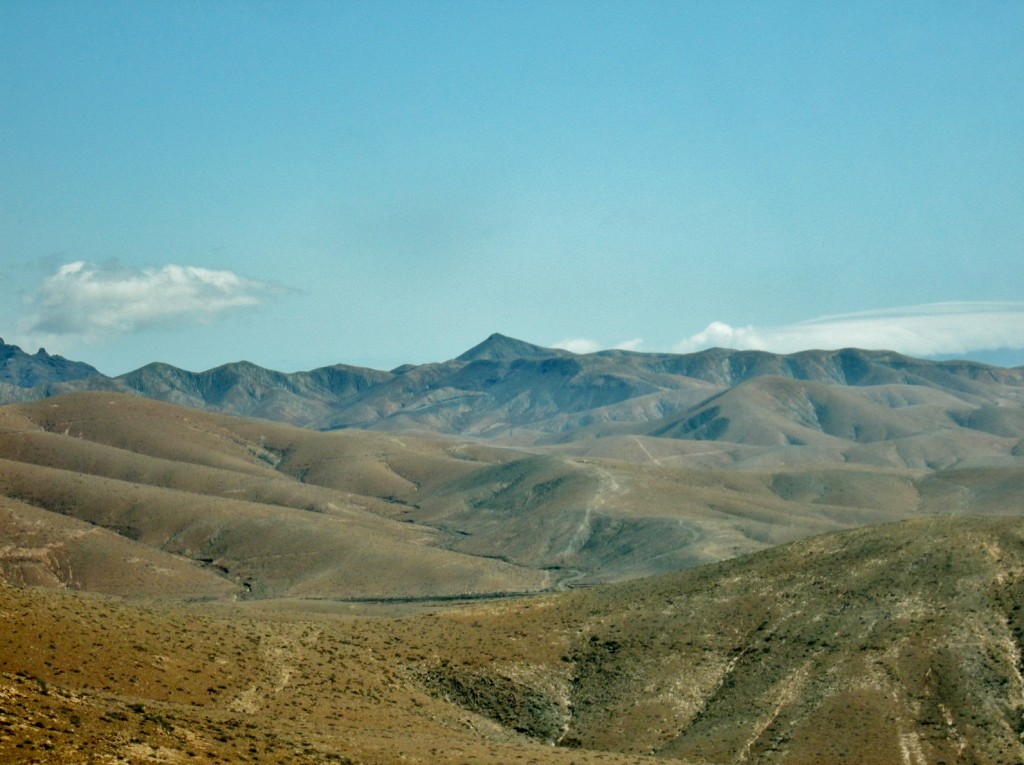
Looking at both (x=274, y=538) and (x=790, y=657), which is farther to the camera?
(x=274, y=538)

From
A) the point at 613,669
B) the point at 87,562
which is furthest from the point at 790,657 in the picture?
the point at 87,562

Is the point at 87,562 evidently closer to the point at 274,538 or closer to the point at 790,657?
the point at 274,538

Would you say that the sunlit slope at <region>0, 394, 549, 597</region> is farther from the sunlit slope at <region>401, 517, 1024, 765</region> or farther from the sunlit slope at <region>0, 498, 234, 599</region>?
the sunlit slope at <region>401, 517, 1024, 765</region>

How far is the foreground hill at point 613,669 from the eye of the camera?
45125 mm

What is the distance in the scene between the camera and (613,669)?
2709 inches

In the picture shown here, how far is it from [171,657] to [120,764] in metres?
20.5

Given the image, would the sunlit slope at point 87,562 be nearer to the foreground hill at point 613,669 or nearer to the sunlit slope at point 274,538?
the sunlit slope at point 274,538

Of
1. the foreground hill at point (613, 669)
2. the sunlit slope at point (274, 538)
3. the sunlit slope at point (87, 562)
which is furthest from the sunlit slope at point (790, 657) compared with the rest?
the sunlit slope at point (87, 562)

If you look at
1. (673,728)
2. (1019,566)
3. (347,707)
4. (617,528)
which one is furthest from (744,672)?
(617,528)

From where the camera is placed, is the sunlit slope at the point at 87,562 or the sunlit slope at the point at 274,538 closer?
the sunlit slope at the point at 87,562

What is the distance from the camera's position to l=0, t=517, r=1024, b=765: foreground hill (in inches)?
1777

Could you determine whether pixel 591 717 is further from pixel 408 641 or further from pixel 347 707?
pixel 347 707

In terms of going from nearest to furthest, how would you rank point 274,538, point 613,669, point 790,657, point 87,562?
point 790,657
point 613,669
point 87,562
point 274,538

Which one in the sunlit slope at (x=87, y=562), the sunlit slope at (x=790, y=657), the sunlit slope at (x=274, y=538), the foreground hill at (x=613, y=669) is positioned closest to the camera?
the foreground hill at (x=613, y=669)
